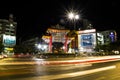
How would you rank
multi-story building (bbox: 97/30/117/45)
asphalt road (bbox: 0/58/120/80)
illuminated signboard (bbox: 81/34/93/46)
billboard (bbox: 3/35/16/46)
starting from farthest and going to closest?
multi-story building (bbox: 97/30/117/45) → illuminated signboard (bbox: 81/34/93/46) → billboard (bbox: 3/35/16/46) → asphalt road (bbox: 0/58/120/80)

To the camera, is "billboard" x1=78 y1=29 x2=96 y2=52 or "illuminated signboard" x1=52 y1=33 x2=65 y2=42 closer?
"illuminated signboard" x1=52 y1=33 x2=65 y2=42

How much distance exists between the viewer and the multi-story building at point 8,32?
149500mm

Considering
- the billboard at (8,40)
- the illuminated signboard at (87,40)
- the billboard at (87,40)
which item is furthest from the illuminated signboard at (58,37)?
the illuminated signboard at (87,40)

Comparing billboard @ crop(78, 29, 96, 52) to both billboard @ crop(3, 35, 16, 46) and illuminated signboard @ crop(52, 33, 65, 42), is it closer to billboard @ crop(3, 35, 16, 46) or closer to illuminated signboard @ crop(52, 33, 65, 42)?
billboard @ crop(3, 35, 16, 46)

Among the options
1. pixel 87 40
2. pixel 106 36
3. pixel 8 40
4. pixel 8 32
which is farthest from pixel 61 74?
pixel 106 36

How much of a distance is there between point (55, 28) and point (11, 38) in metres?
87.1

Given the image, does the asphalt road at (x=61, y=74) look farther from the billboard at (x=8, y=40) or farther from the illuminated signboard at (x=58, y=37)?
the billboard at (x=8, y=40)

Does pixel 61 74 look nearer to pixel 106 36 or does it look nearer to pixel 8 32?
pixel 8 32

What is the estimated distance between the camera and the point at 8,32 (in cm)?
16562

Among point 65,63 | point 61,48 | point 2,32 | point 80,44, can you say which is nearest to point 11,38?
point 2,32

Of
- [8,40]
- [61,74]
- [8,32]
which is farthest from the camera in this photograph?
[8,32]

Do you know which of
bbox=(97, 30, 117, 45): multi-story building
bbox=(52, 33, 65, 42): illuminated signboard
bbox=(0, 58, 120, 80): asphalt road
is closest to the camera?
bbox=(0, 58, 120, 80): asphalt road

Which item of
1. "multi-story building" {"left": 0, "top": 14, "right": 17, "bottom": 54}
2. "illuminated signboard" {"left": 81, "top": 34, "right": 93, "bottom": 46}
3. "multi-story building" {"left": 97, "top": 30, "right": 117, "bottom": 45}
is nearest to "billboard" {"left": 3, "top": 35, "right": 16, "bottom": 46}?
"multi-story building" {"left": 0, "top": 14, "right": 17, "bottom": 54}

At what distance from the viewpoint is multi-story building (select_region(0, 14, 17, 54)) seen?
5886 inches
